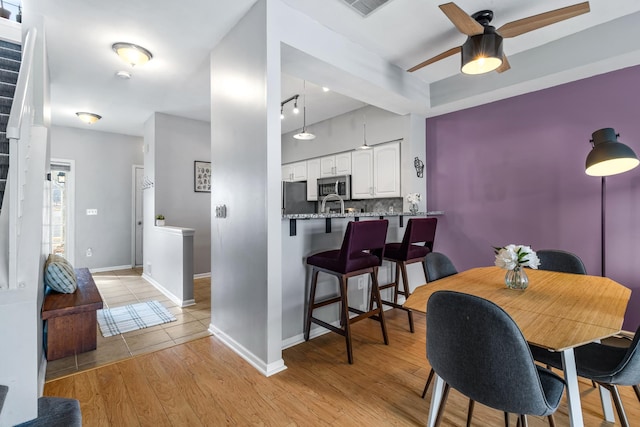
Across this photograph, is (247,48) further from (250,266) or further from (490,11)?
(490,11)

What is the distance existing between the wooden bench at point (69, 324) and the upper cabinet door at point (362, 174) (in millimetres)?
3303

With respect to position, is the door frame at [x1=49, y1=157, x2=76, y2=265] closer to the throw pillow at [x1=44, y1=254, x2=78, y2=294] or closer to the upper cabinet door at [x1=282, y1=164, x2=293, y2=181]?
the throw pillow at [x1=44, y1=254, x2=78, y2=294]

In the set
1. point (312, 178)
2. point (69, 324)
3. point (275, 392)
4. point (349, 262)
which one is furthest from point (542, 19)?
point (69, 324)

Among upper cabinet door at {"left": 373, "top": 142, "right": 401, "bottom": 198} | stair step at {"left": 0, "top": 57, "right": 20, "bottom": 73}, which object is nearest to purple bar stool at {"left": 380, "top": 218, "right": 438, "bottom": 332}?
upper cabinet door at {"left": 373, "top": 142, "right": 401, "bottom": 198}

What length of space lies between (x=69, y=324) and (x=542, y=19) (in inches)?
160

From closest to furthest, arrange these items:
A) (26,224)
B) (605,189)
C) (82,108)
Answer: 1. (26,224)
2. (605,189)
3. (82,108)

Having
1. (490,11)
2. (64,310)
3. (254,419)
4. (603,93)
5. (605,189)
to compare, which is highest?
(490,11)

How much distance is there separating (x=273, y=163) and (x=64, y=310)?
1.97 meters

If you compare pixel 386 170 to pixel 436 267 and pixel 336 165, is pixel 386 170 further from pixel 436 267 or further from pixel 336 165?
pixel 436 267

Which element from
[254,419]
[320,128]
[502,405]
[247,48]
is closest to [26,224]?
[254,419]

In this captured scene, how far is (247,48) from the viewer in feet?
7.66

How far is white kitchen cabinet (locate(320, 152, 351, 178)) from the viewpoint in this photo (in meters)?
4.66

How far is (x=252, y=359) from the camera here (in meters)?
2.27

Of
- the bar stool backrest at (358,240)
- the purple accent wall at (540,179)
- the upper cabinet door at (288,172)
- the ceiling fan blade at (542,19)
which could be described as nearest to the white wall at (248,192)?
the bar stool backrest at (358,240)
